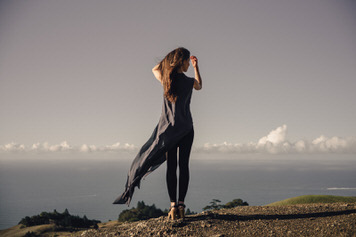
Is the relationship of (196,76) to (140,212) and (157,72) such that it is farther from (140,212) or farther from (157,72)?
(140,212)

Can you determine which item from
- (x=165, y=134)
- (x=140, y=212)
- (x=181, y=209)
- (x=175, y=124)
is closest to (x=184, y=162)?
(x=165, y=134)

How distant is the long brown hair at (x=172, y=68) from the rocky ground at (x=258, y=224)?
9.01 feet

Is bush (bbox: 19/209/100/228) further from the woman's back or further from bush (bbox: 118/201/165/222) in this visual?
the woman's back

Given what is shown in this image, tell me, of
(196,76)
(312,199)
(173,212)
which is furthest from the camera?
(312,199)

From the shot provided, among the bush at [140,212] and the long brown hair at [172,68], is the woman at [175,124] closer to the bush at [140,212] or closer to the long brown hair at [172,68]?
the long brown hair at [172,68]

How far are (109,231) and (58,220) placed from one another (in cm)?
758

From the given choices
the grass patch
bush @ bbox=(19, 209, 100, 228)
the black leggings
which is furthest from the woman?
bush @ bbox=(19, 209, 100, 228)

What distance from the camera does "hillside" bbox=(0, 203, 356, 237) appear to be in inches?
236

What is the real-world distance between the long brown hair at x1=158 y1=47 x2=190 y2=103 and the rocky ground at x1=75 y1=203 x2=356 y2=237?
108 inches

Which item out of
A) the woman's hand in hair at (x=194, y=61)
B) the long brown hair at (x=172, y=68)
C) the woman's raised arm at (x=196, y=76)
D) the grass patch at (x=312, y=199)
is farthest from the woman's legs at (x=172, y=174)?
the grass patch at (x=312, y=199)

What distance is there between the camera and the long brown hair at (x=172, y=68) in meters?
6.45

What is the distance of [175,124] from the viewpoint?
6430mm

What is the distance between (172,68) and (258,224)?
391cm

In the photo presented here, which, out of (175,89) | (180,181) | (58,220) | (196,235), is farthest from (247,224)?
(58,220)
